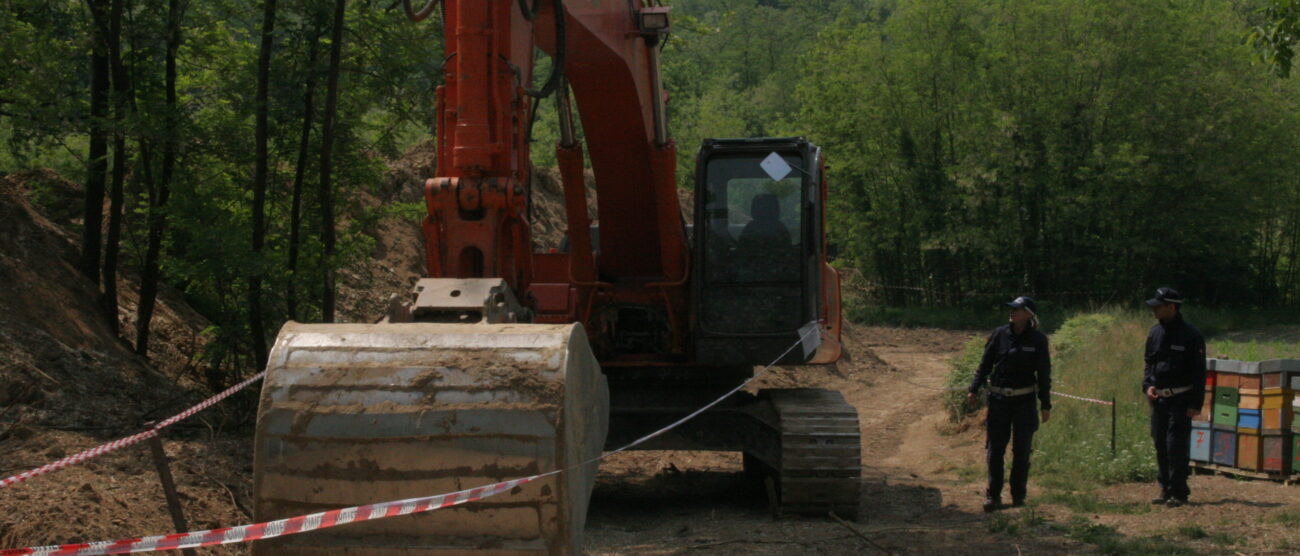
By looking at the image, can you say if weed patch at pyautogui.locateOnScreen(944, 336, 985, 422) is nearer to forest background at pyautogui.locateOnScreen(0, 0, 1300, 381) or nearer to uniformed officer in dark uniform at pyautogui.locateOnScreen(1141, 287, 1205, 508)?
uniformed officer in dark uniform at pyautogui.locateOnScreen(1141, 287, 1205, 508)

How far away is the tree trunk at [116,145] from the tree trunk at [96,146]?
0.10 metres

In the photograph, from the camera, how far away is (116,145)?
10781 millimetres

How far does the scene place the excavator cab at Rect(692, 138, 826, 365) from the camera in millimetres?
9633

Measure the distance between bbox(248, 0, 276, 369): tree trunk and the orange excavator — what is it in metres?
2.42

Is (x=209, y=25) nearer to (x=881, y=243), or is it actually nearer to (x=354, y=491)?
(x=354, y=491)

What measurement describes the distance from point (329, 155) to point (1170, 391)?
730 centimetres

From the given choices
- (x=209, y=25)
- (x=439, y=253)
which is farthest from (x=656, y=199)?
(x=209, y=25)

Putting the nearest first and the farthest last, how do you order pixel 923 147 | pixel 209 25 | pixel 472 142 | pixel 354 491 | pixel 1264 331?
1. pixel 354 491
2. pixel 472 142
3. pixel 209 25
4. pixel 1264 331
5. pixel 923 147

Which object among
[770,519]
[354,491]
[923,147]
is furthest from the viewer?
[923,147]

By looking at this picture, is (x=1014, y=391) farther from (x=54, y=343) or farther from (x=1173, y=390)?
(x=54, y=343)

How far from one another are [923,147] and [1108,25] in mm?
6438

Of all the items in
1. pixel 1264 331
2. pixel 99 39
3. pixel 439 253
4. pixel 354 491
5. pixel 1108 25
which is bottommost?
pixel 1264 331

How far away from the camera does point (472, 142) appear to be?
6.34 metres

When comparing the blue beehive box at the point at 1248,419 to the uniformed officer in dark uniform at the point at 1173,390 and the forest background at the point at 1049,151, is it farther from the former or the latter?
the forest background at the point at 1049,151
